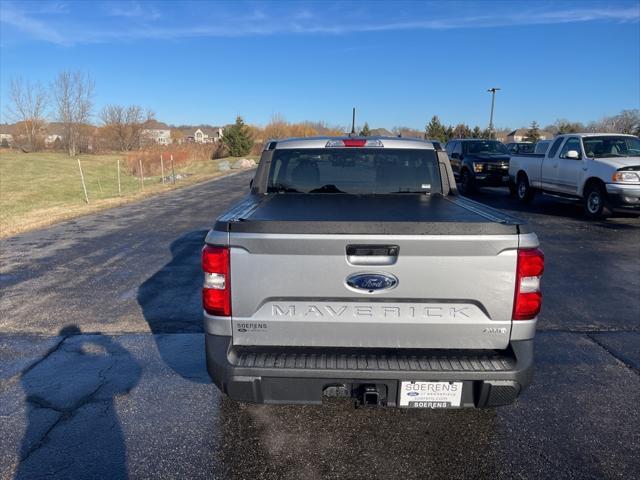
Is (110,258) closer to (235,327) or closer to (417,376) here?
(235,327)

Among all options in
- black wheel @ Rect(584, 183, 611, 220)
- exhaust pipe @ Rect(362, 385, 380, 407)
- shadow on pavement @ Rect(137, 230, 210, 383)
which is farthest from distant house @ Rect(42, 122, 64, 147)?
exhaust pipe @ Rect(362, 385, 380, 407)

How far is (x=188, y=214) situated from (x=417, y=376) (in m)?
11.8

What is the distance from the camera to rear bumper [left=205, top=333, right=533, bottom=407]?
8.38ft

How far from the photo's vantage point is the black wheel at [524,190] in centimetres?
1422

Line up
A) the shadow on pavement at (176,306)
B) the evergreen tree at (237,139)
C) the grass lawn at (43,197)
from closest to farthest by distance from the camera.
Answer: the shadow on pavement at (176,306)
the grass lawn at (43,197)
the evergreen tree at (237,139)

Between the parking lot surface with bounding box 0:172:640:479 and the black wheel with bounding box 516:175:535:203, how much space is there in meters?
8.41

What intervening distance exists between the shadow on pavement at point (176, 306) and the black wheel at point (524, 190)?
410 inches

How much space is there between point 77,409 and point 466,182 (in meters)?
16.2

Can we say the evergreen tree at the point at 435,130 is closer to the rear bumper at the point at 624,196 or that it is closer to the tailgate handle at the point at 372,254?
the rear bumper at the point at 624,196

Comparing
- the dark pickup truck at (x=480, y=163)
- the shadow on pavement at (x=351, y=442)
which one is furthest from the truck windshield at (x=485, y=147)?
the shadow on pavement at (x=351, y=442)

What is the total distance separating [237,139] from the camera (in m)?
52.5

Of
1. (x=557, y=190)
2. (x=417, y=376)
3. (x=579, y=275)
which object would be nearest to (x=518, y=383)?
(x=417, y=376)

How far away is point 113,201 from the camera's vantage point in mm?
16047

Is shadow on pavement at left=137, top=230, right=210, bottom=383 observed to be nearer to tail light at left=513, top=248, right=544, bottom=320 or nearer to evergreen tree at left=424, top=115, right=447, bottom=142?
tail light at left=513, top=248, right=544, bottom=320
